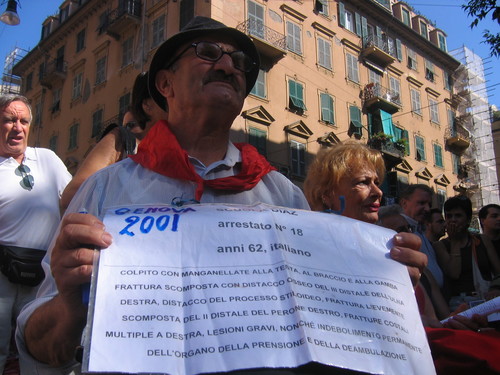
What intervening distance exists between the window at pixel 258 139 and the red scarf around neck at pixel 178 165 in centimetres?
1747

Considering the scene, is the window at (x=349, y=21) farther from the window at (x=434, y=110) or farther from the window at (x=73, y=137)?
the window at (x=73, y=137)

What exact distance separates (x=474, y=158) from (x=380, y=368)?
36.8 metres

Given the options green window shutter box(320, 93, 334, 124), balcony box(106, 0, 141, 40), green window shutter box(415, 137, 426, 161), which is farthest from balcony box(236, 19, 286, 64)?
green window shutter box(415, 137, 426, 161)

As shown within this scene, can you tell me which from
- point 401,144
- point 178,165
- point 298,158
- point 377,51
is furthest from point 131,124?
point 377,51

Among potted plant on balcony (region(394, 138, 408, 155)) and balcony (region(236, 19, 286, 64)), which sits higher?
balcony (region(236, 19, 286, 64))

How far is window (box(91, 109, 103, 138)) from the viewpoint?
22.8 metres

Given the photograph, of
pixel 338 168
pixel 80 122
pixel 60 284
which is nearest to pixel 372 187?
pixel 338 168

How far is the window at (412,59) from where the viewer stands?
29.8 meters

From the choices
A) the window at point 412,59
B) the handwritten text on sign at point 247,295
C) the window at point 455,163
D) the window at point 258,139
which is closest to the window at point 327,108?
the window at point 258,139

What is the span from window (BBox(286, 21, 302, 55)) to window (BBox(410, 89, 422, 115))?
9916 mm

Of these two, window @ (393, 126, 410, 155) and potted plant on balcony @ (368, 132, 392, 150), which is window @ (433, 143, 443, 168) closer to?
window @ (393, 126, 410, 155)

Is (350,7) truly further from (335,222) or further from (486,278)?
(335,222)

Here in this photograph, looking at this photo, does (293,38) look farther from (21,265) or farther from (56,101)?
(21,265)

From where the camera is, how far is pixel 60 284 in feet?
4.25
